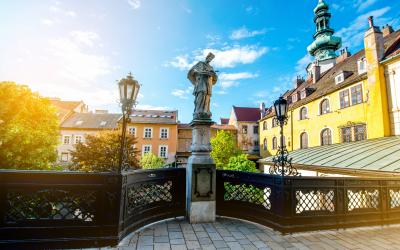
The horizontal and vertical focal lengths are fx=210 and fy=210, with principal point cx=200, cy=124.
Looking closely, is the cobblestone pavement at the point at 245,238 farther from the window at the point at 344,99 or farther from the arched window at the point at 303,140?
the arched window at the point at 303,140

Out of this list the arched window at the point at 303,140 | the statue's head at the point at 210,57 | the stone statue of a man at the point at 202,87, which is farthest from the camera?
the arched window at the point at 303,140

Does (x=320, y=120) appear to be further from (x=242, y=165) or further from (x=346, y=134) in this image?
(x=242, y=165)

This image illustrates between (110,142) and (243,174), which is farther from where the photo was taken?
(110,142)

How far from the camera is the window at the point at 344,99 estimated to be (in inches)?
731

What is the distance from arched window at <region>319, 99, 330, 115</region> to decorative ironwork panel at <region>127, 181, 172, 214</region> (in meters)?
20.5

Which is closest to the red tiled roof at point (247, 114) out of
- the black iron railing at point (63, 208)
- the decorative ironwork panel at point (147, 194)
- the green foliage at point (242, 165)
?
the green foliage at point (242, 165)

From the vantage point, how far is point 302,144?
24938mm

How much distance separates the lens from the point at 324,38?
1405 inches

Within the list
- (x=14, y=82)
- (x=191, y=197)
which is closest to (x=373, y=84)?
(x=191, y=197)

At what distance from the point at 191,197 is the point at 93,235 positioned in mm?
2422

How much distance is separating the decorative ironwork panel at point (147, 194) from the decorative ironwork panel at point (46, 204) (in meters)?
0.86

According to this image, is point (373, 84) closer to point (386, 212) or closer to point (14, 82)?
point (386, 212)

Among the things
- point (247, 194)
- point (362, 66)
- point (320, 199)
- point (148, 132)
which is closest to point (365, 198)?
point (320, 199)

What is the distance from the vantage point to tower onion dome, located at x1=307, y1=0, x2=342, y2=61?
1380 inches
